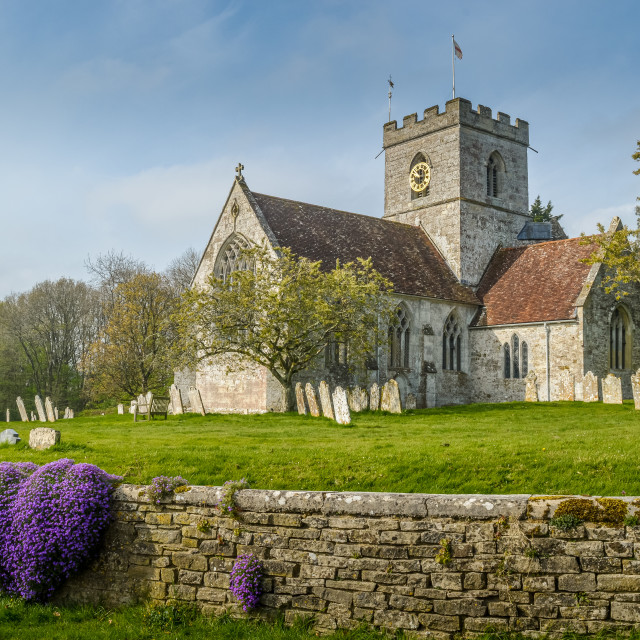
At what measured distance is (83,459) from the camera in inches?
483

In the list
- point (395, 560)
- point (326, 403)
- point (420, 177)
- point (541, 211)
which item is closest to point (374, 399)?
point (326, 403)

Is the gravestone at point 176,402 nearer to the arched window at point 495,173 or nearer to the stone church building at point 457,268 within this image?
the stone church building at point 457,268

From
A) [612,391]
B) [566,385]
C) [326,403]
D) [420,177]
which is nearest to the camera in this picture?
[326,403]

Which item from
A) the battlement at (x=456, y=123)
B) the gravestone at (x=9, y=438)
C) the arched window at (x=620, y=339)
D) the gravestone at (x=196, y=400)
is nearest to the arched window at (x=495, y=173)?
the battlement at (x=456, y=123)

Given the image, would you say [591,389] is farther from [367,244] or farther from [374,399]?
[367,244]

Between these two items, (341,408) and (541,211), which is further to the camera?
(541,211)

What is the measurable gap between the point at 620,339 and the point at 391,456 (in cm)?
2312

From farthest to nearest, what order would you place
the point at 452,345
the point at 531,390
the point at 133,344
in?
1. the point at 133,344
2. the point at 452,345
3. the point at 531,390

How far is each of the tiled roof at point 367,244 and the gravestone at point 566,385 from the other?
237 inches

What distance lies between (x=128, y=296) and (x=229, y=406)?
16365mm

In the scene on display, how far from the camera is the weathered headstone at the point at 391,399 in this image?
22.0 meters

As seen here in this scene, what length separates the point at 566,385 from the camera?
29281 mm

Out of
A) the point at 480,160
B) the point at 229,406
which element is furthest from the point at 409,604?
the point at 480,160

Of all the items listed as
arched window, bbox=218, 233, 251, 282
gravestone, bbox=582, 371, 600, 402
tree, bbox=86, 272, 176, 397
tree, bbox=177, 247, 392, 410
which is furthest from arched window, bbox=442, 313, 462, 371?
tree, bbox=86, 272, 176, 397
